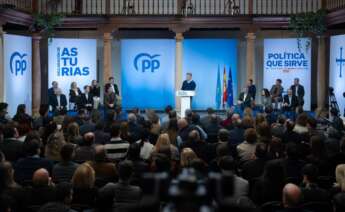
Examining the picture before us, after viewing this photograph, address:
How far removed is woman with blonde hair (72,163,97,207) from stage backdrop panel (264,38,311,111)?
1482 cm

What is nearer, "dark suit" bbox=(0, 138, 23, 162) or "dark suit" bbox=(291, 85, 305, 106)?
"dark suit" bbox=(0, 138, 23, 162)

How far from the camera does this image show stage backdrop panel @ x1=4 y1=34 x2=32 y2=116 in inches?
674

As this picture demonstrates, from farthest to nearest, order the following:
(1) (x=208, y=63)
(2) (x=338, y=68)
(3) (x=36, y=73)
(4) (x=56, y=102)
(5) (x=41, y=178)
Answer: (1) (x=208, y=63)
(3) (x=36, y=73)
(2) (x=338, y=68)
(4) (x=56, y=102)
(5) (x=41, y=178)

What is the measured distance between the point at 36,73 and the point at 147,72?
4314mm

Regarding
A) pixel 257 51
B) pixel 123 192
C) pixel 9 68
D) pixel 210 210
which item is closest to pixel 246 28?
pixel 257 51

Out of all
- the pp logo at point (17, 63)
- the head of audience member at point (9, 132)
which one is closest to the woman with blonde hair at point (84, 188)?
the head of audience member at point (9, 132)

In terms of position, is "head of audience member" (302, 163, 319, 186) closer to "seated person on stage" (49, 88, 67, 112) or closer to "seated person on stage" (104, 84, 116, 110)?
"seated person on stage" (104, 84, 116, 110)

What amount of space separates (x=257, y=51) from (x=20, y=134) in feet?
49.2

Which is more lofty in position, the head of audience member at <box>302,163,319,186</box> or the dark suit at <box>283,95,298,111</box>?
the dark suit at <box>283,95,298,111</box>

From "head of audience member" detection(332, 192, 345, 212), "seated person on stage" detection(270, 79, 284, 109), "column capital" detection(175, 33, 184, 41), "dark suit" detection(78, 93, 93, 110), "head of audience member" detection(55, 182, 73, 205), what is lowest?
"head of audience member" detection(332, 192, 345, 212)

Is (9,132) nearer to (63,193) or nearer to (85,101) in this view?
(63,193)

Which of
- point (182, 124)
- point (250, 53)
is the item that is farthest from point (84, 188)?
point (250, 53)

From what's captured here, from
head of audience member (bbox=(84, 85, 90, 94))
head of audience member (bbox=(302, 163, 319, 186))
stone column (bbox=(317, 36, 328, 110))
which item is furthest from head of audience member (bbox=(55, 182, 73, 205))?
stone column (bbox=(317, 36, 328, 110))

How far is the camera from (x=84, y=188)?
5.91 m
